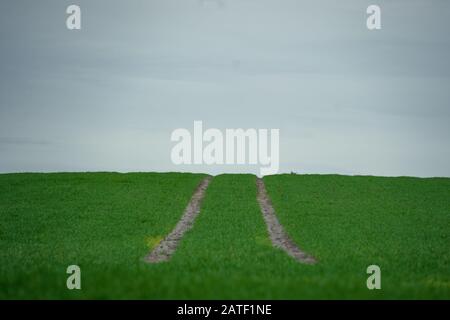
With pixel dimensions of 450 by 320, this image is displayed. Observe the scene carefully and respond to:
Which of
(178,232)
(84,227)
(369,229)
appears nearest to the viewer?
(178,232)

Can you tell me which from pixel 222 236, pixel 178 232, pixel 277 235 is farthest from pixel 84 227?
pixel 277 235

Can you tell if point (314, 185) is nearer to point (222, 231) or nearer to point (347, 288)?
point (222, 231)

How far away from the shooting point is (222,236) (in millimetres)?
32719

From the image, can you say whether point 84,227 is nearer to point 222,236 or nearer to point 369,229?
point 222,236

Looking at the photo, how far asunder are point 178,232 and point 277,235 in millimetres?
6722

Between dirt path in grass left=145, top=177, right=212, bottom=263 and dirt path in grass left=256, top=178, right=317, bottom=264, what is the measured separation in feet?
18.8

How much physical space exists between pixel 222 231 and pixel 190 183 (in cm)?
2406

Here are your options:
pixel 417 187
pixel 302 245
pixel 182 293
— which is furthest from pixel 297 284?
pixel 417 187

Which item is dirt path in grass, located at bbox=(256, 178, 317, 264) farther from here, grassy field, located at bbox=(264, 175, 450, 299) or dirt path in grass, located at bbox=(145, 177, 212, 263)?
dirt path in grass, located at bbox=(145, 177, 212, 263)

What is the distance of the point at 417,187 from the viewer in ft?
198

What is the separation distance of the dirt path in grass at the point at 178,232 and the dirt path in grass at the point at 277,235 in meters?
5.73

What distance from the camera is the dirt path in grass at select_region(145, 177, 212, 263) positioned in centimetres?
2803

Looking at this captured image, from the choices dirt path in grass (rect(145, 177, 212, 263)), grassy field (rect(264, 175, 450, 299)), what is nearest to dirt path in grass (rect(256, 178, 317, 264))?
grassy field (rect(264, 175, 450, 299))
